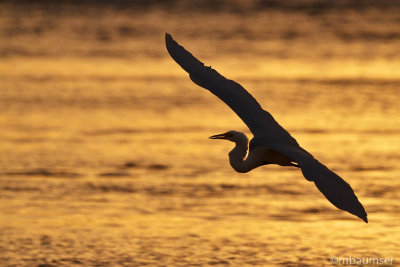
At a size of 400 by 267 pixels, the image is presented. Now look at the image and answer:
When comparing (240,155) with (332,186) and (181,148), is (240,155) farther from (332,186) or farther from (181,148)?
(181,148)

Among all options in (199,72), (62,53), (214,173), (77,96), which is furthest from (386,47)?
(199,72)

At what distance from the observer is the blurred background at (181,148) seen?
41.3ft

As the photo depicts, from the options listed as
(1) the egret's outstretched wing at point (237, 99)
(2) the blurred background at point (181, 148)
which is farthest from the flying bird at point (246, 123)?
(2) the blurred background at point (181, 148)

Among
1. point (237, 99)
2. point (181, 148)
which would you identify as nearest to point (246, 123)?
point (237, 99)

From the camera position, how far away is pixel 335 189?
945 cm

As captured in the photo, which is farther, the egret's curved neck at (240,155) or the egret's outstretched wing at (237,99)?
the egret's curved neck at (240,155)

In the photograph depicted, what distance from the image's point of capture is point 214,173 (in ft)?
51.7

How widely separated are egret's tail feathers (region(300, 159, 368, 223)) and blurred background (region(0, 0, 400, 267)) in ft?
7.54

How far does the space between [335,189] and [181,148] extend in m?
7.91

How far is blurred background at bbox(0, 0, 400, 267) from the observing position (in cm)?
1258

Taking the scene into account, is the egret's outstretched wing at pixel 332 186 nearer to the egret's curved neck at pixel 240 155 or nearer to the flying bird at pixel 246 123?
the flying bird at pixel 246 123

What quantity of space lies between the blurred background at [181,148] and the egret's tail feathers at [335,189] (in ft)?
7.54

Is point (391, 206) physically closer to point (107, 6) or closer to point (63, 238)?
point (63, 238)

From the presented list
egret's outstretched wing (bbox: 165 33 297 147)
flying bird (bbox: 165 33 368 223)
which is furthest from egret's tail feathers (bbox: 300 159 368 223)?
egret's outstretched wing (bbox: 165 33 297 147)
